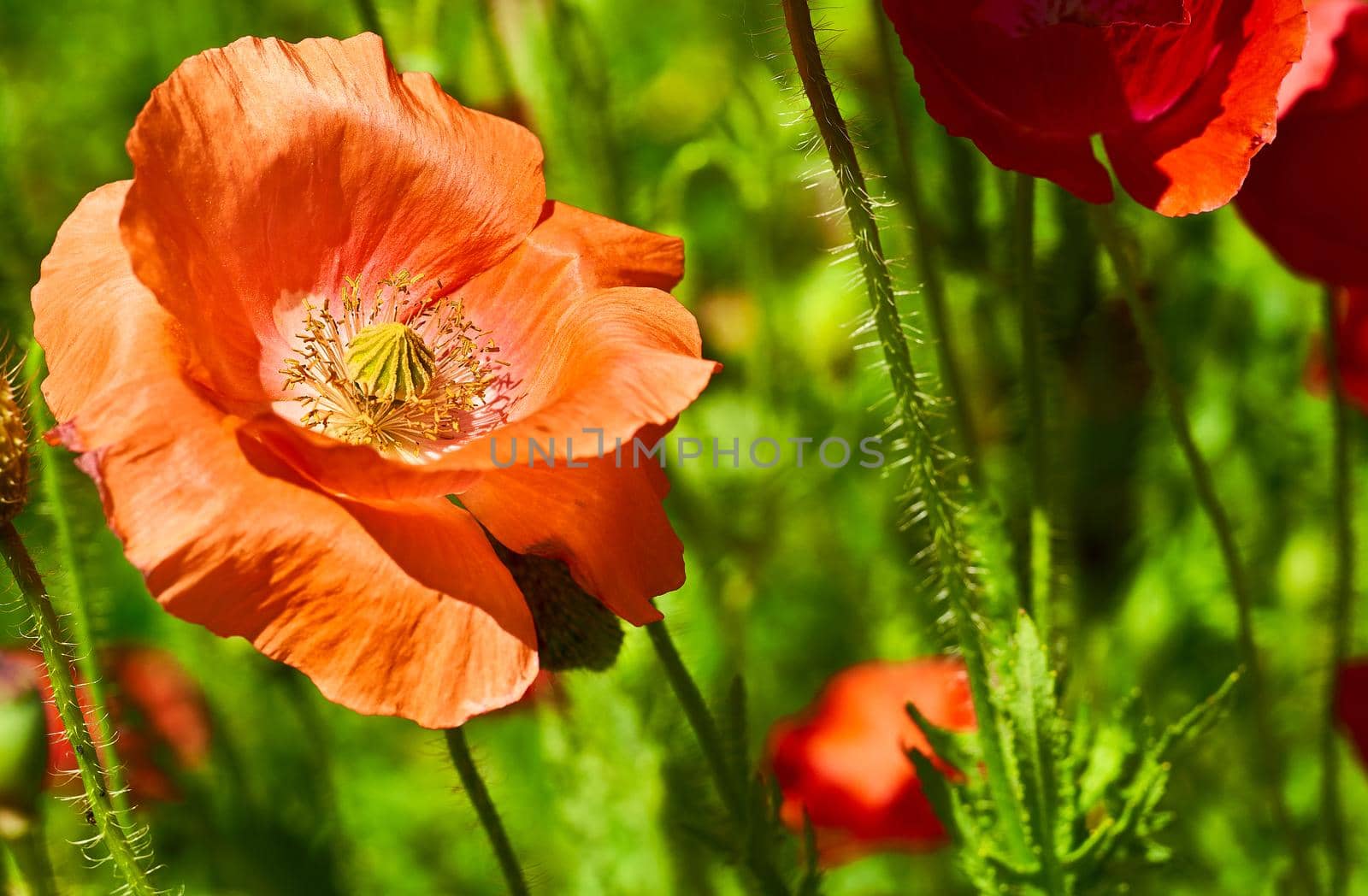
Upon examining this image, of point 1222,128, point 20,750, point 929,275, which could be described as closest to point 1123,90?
point 1222,128

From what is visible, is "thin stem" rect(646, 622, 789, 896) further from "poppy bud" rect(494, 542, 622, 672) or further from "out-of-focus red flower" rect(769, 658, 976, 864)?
"out-of-focus red flower" rect(769, 658, 976, 864)

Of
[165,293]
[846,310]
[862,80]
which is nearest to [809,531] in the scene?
[846,310]

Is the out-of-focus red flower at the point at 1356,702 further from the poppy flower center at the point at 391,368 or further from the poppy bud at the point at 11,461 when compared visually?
the poppy bud at the point at 11,461

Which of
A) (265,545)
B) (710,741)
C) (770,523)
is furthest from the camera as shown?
(770,523)

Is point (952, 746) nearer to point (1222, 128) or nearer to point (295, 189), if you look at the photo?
point (1222, 128)

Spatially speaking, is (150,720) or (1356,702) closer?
(1356,702)

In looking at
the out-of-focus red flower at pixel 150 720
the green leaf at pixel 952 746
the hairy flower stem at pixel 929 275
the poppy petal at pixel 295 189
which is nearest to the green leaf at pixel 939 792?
the green leaf at pixel 952 746

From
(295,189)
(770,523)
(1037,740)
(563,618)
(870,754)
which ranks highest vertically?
(295,189)
